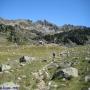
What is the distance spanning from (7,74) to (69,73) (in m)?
6.46

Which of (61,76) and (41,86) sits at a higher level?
(61,76)

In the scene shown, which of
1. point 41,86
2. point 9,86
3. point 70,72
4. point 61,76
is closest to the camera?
point 9,86

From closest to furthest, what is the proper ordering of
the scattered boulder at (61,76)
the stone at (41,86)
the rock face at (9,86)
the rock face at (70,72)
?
1. the rock face at (9,86)
2. the stone at (41,86)
3. the scattered boulder at (61,76)
4. the rock face at (70,72)

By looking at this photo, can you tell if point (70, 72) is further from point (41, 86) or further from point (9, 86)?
point (9, 86)

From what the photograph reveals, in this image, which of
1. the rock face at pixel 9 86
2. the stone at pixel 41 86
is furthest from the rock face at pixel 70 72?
the rock face at pixel 9 86

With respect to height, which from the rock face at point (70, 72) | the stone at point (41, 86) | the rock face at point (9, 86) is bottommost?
the stone at point (41, 86)

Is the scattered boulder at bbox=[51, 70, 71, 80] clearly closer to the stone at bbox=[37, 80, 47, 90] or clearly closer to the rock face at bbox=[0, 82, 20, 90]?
the stone at bbox=[37, 80, 47, 90]

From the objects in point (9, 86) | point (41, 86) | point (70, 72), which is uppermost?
point (70, 72)

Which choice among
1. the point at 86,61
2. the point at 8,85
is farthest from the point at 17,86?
the point at 86,61

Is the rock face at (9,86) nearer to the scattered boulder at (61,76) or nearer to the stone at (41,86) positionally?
the stone at (41,86)

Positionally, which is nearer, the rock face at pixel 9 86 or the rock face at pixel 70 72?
the rock face at pixel 9 86

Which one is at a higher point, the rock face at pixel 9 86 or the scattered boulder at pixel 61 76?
the scattered boulder at pixel 61 76

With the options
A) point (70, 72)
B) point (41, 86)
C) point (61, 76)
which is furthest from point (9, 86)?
point (70, 72)

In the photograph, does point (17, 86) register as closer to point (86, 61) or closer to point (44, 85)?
point (44, 85)
